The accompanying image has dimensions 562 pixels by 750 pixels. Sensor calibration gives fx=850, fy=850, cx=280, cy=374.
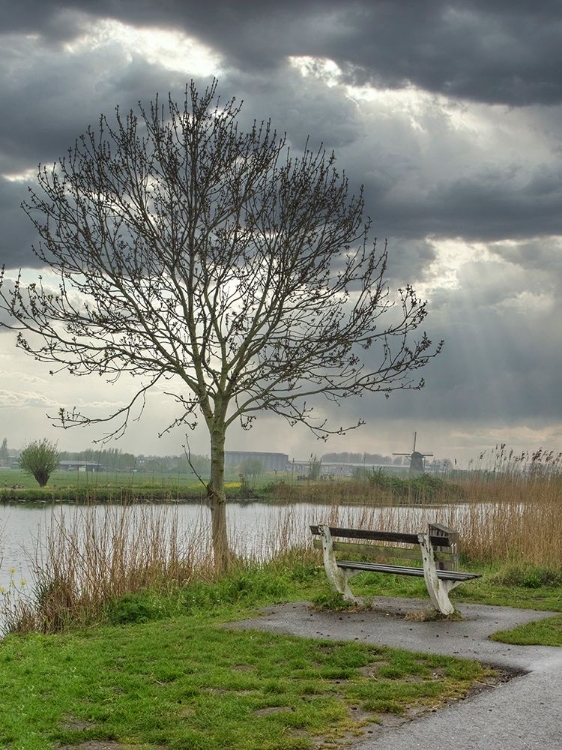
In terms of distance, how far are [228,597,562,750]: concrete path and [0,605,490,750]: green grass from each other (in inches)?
12.3

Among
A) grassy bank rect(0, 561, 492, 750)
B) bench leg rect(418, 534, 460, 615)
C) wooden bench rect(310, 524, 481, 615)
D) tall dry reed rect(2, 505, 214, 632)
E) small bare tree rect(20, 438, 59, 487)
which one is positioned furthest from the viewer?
small bare tree rect(20, 438, 59, 487)

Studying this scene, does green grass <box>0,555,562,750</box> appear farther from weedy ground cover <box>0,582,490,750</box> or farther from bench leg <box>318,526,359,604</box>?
bench leg <box>318,526,359,604</box>

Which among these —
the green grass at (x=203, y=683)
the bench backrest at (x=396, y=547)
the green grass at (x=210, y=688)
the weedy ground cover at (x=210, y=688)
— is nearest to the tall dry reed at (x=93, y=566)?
the green grass at (x=203, y=683)

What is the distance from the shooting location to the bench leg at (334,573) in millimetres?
9961

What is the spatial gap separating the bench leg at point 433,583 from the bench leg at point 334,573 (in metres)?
1.14

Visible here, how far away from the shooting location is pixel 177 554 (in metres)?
11.5

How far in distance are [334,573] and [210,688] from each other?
150 inches

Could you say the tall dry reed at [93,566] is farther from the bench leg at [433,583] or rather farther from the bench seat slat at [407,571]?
the bench leg at [433,583]

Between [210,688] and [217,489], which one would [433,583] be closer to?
[210,688]

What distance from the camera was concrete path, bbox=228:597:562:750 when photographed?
200 inches

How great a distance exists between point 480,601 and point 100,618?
187 inches

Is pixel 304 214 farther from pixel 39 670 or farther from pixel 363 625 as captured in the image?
pixel 39 670

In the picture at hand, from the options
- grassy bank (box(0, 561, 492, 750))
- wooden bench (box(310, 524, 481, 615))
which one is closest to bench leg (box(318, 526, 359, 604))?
wooden bench (box(310, 524, 481, 615))

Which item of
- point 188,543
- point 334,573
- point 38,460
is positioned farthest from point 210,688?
point 38,460
